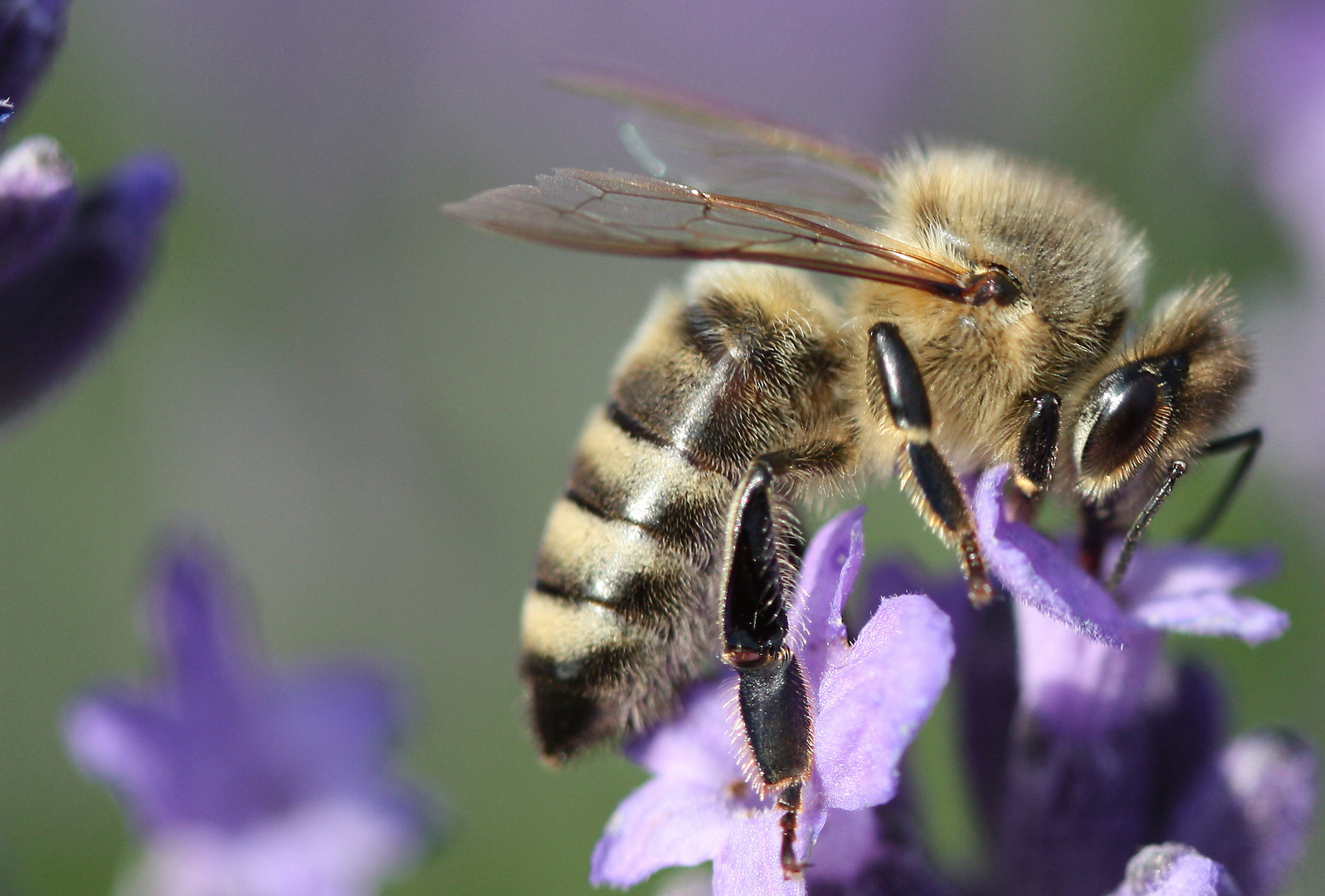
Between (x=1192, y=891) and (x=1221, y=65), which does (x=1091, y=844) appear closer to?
(x=1192, y=891)

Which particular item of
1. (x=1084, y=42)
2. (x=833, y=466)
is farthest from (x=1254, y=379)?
(x=1084, y=42)

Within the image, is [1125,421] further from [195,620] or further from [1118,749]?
[195,620]

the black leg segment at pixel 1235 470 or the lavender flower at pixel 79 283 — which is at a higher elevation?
the black leg segment at pixel 1235 470

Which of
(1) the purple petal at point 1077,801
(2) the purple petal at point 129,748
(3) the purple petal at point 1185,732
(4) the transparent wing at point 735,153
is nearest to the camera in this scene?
(1) the purple petal at point 1077,801

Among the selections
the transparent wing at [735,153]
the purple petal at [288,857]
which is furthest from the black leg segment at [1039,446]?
the purple petal at [288,857]

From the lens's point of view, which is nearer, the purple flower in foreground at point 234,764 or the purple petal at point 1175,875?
the purple petal at point 1175,875

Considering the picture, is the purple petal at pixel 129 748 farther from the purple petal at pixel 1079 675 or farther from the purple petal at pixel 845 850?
the purple petal at pixel 1079 675

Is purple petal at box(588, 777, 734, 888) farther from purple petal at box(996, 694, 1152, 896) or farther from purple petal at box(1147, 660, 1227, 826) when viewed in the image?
purple petal at box(1147, 660, 1227, 826)
